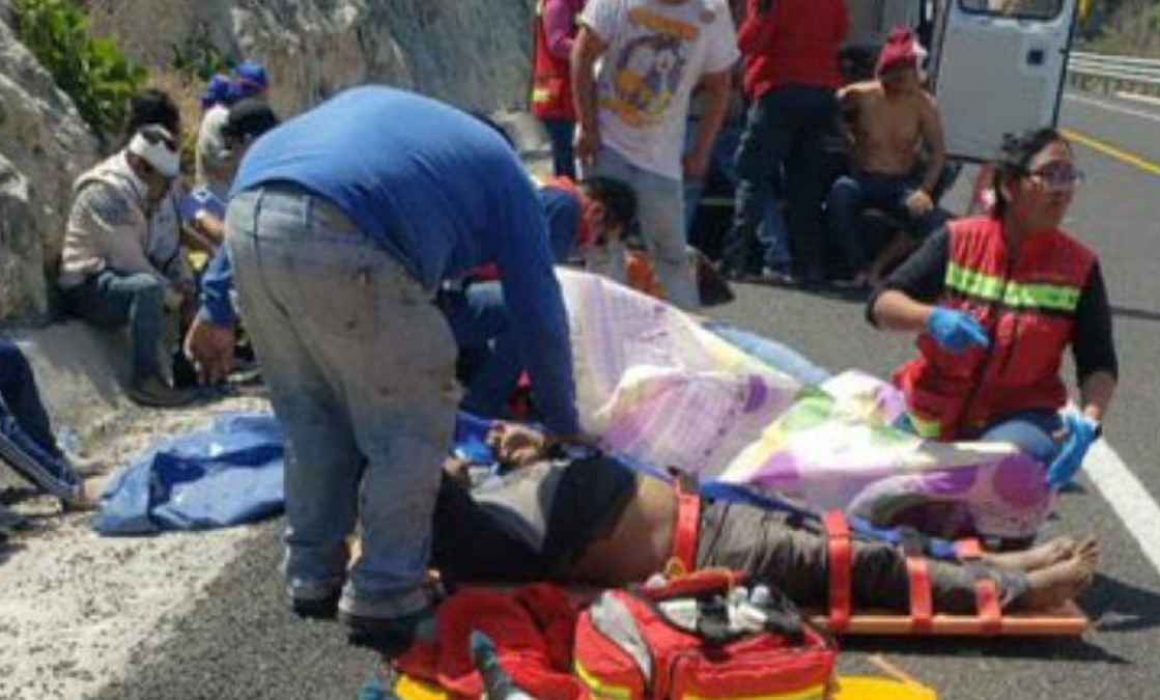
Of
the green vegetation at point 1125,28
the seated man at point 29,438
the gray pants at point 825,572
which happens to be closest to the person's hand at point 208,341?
the seated man at point 29,438

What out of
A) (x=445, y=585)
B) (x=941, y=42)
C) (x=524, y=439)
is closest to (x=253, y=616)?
(x=445, y=585)

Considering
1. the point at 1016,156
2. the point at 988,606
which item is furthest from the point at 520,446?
→ the point at 1016,156

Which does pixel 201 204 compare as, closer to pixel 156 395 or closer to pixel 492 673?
pixel 156 395

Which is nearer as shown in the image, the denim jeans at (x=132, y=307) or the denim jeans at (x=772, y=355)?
the denim jeans at (x=772, y=355)

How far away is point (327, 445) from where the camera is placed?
14.5 feet

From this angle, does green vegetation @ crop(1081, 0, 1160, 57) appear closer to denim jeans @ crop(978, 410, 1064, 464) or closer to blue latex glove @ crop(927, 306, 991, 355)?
denim jeans @ crop(978, 410, 1064, 464)

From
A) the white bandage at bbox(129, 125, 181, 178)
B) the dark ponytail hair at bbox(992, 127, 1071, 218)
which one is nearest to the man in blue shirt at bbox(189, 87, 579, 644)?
the dark ponytail hair at bbox(992, 127, 1071, 218)

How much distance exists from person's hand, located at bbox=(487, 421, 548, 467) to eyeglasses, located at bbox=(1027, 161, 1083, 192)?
61.8 inches

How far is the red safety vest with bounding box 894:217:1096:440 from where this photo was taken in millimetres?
5109

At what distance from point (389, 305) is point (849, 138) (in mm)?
6128

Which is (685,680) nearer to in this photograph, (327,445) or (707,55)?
(327,445)

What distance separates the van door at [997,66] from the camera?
33.6ft

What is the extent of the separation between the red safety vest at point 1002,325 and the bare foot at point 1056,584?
666 millimetres

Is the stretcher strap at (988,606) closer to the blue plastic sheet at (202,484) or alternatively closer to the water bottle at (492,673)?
the water bottle at (492,673)
